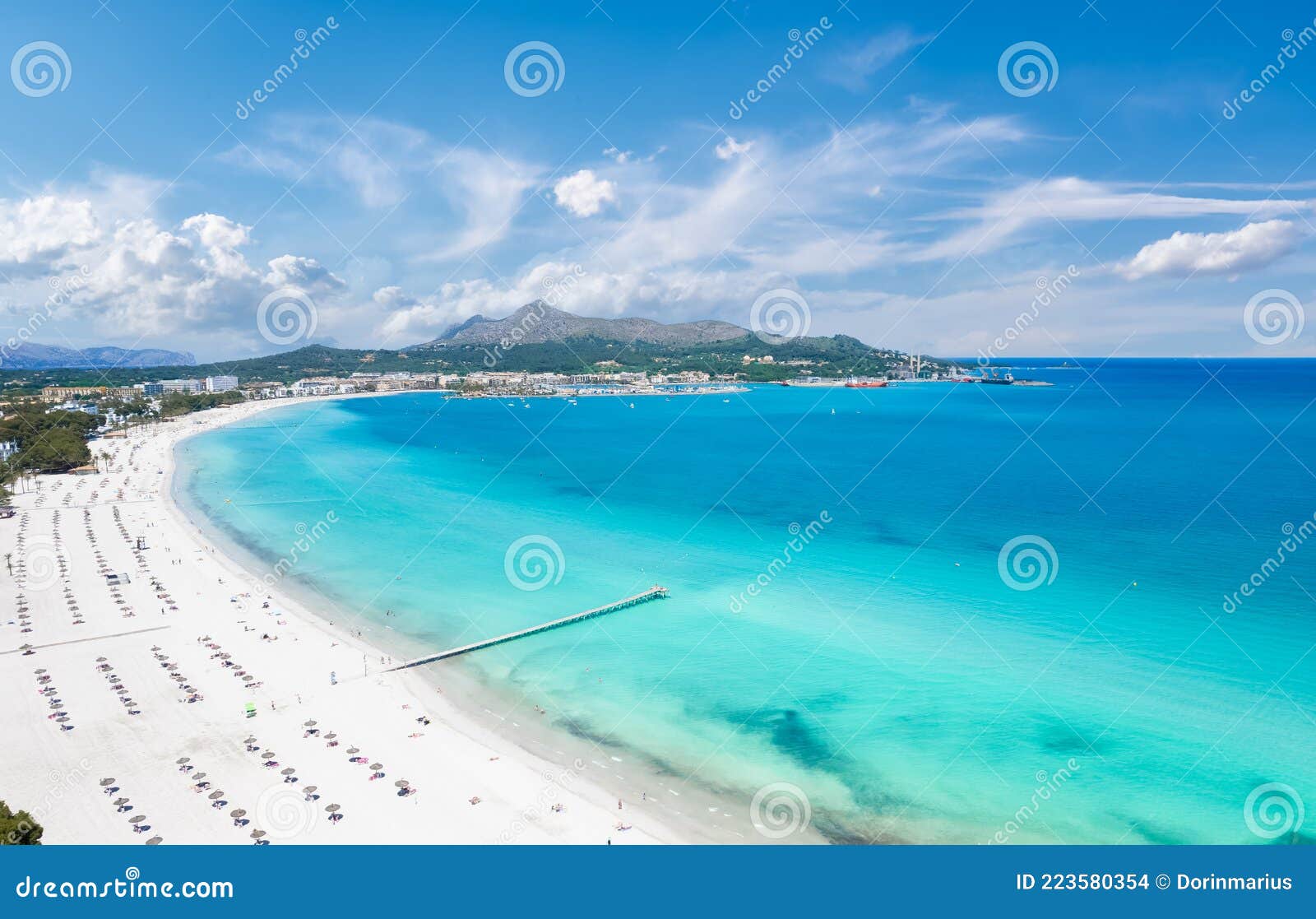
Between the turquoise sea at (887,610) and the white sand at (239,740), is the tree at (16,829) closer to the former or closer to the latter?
the white sand at (239,740)

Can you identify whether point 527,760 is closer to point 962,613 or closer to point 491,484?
point 962,613

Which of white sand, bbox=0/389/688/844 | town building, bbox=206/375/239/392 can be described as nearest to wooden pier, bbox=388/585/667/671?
white sand, bbox=0/389/688/844

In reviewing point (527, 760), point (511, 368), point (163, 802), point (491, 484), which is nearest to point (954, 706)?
point (527, 760)

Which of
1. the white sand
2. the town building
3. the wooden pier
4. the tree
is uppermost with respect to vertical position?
the town building

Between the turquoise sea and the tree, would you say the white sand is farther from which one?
the turquoise sea

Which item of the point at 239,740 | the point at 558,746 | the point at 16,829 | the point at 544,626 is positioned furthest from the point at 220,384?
the point at 16,829

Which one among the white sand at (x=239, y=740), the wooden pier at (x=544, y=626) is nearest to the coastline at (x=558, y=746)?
the white sand at (x=239, y=740)
